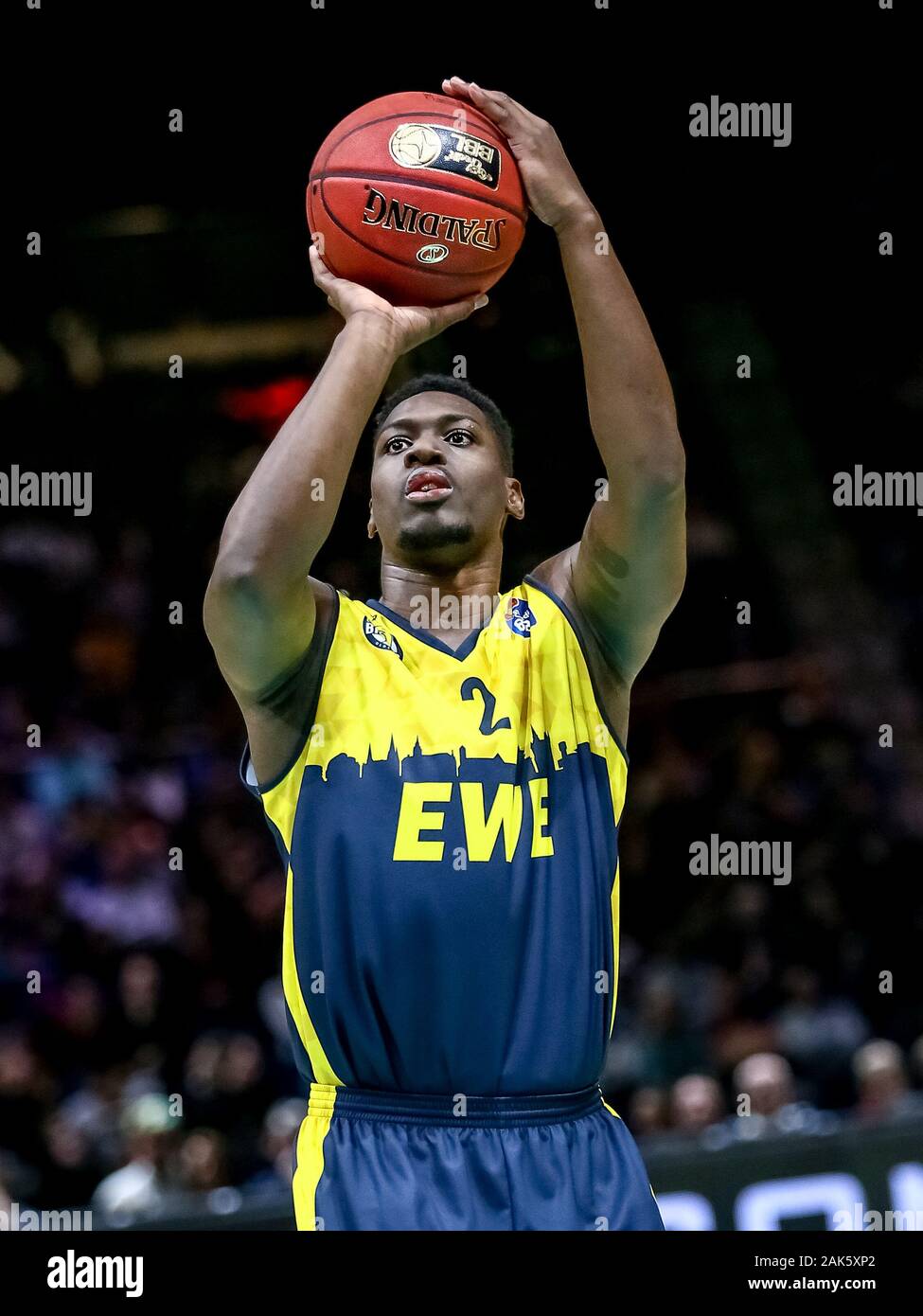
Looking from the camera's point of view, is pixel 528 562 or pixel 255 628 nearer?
pixel 255 628

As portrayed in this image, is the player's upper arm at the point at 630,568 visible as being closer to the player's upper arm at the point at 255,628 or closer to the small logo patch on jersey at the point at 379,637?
the small logo patch on jersey at the point at 379,637

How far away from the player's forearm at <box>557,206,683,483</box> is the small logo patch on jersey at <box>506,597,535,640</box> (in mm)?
433

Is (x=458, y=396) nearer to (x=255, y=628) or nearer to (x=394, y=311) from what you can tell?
(x=394, y=311)

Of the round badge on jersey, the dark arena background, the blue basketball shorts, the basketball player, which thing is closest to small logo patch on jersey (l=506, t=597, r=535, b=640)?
the basketball player

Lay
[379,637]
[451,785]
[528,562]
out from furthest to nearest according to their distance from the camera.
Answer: [528,562], [379,637], [451,785]

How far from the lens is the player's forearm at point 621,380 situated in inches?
142

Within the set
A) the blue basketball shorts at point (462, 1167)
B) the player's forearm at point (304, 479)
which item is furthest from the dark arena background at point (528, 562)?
the player's forearm at point (304, 479)

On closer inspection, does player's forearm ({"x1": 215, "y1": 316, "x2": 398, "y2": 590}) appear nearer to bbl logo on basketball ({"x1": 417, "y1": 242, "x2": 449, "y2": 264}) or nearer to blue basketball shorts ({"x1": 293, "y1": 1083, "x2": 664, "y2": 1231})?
bbl logo on basketball ({"x1": 417, "y1": 242, "x2": 449, "y2": 264})

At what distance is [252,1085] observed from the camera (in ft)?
26.6

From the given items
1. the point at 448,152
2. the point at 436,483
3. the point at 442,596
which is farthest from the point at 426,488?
the point at 448,152

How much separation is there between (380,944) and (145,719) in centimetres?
730

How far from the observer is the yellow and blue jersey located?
3.46 meters

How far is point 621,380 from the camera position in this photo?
3629 mm

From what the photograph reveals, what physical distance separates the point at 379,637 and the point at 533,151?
1.20 meters
